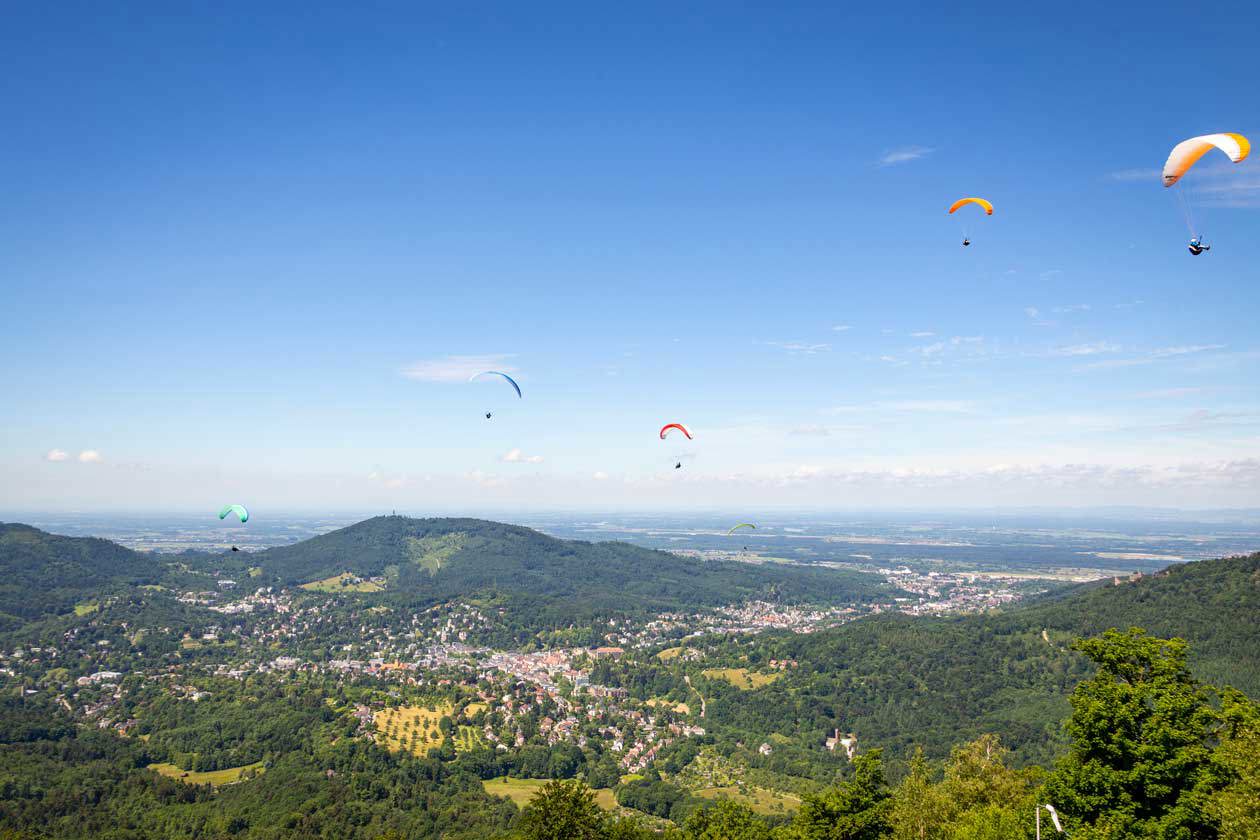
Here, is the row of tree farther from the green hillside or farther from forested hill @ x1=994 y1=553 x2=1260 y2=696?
forested hill @ x1=994 y1=553 x2=1260 y2=696

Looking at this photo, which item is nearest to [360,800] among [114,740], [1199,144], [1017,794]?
[114,740]

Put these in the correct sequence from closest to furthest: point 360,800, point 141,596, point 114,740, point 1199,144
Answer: point 1199,144
point 360,800
point 114,740
point 141,596

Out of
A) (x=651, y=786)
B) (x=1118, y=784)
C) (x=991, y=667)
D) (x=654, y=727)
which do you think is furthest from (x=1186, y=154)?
(x=991, y=667)

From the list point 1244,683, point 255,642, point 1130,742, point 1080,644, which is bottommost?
point 255,642

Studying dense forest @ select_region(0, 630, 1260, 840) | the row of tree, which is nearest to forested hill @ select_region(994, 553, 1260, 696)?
dense forest @ select_region(0, 630, 1260, 840)

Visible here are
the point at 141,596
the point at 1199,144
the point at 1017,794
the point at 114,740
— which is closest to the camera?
the point at 1199,144

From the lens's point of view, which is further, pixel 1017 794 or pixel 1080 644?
pixel 1017 794

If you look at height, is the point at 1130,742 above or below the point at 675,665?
above

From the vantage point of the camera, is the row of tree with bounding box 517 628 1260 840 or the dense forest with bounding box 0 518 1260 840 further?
the dense forest with bounding box 0 518 1260 840

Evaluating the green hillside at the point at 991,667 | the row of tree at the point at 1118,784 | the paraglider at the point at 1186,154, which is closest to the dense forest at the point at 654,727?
the row of tree at the point at 1118,784

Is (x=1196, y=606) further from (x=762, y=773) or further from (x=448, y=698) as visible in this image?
(x=448, y=698)

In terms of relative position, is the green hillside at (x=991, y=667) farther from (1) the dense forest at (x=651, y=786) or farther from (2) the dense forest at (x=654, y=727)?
(1) the dense forest at (x=651, y=786)
